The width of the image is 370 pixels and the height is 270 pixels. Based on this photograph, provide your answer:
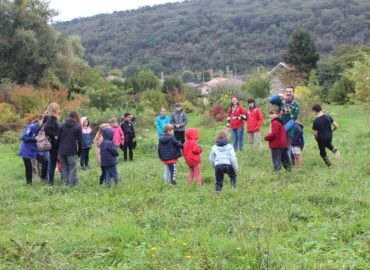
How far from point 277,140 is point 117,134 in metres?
5.34

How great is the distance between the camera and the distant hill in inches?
4051

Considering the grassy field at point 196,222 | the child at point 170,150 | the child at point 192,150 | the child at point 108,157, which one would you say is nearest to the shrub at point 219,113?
the grassy field at point 196,222

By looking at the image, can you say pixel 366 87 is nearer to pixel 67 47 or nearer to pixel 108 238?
pixel 108 238

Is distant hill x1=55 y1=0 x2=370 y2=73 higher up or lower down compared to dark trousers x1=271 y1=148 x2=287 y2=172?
higher up

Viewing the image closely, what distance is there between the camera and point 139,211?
23.2 ft

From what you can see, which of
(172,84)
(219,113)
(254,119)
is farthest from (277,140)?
(172,84)

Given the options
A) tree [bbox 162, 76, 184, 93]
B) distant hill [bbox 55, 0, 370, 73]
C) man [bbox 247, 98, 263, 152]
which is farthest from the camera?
distant hill [bbox 55, 0, 370, 73]

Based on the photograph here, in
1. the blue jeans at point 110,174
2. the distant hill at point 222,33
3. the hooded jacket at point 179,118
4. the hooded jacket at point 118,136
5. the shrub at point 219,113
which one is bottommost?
the shrub at point 219,113

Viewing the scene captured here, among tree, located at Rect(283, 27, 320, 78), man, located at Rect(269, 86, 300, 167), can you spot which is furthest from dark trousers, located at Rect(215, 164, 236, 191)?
tree, located at Rect(283, 27, 320, 78)

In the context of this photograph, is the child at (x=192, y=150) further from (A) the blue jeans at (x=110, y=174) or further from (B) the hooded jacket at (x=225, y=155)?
(A) the blue jeans at (x=110, y=174)

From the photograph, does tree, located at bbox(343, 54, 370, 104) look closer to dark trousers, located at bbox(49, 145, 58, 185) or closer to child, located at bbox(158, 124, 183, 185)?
child, located at bbox(158, 124, 183, 185)

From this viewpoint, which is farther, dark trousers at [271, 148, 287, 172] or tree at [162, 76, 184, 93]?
tree at [162, 76, 184, 93]

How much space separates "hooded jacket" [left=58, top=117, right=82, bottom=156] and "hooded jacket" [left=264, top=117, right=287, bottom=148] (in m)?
4.08

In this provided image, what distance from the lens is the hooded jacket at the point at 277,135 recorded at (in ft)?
31.5
